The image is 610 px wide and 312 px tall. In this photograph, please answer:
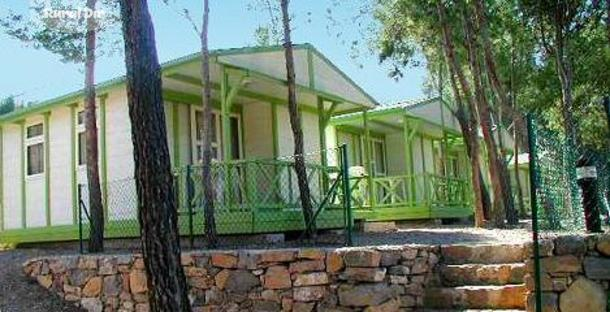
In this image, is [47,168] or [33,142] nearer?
[47,168]

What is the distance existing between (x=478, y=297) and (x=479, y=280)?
30 centimetres

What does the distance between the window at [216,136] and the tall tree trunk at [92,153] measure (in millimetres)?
2554

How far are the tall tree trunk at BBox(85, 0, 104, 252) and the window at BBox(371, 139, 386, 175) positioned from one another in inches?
418

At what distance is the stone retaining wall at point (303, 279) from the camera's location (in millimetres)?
7461

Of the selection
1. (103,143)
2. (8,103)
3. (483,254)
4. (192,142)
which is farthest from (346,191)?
(8,103)

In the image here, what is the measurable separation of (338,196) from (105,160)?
180 inches

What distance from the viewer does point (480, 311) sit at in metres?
6.94

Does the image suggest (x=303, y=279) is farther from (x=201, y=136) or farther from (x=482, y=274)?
(x=201, y=136)

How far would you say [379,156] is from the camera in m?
20.8

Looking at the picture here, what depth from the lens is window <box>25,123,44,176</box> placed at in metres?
14.8

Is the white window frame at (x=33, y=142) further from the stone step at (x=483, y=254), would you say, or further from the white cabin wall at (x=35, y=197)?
the stone step at (x=483, y=254)

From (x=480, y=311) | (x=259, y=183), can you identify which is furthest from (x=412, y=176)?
(x=480, y=311)

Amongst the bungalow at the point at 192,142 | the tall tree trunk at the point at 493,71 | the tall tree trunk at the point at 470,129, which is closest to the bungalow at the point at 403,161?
the tall tree trunk at the point at 470,129

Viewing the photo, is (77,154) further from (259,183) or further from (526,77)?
(526,77)
